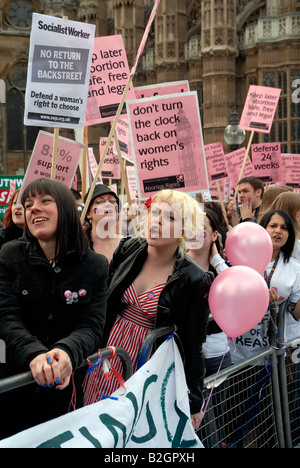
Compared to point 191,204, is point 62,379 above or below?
below

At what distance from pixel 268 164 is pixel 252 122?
0.76m

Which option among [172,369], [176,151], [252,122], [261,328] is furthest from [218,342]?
[252,122]

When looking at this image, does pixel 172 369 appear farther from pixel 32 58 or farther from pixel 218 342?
pixel 32 58

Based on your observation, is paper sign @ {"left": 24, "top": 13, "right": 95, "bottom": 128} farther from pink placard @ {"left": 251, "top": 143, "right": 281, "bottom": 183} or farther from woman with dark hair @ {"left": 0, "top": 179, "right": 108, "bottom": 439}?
pink placard @ {"left": 251, "top": 143, "right": 281, "bottom": 183}

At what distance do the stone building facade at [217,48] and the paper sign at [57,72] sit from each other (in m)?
15.3

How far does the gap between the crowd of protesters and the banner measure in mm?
129

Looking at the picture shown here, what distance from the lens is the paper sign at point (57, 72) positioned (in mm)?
4406

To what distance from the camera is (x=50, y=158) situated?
5.20m

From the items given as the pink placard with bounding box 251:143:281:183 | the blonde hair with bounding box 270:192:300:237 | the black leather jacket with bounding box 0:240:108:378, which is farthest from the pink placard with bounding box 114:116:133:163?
the black leather jacket with bounding box 0:240:108:378

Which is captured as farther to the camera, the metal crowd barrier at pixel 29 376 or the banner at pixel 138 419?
the banner at pixel 138 419

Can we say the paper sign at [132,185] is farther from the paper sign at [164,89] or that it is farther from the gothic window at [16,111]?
the gothic window at [16,111]

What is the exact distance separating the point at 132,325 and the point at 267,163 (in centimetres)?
712

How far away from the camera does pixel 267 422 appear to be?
12.6ft

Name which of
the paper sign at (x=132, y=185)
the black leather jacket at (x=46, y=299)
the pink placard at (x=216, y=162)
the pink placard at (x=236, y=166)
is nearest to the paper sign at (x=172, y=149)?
the black leather jacket at (x=46, y=299)
